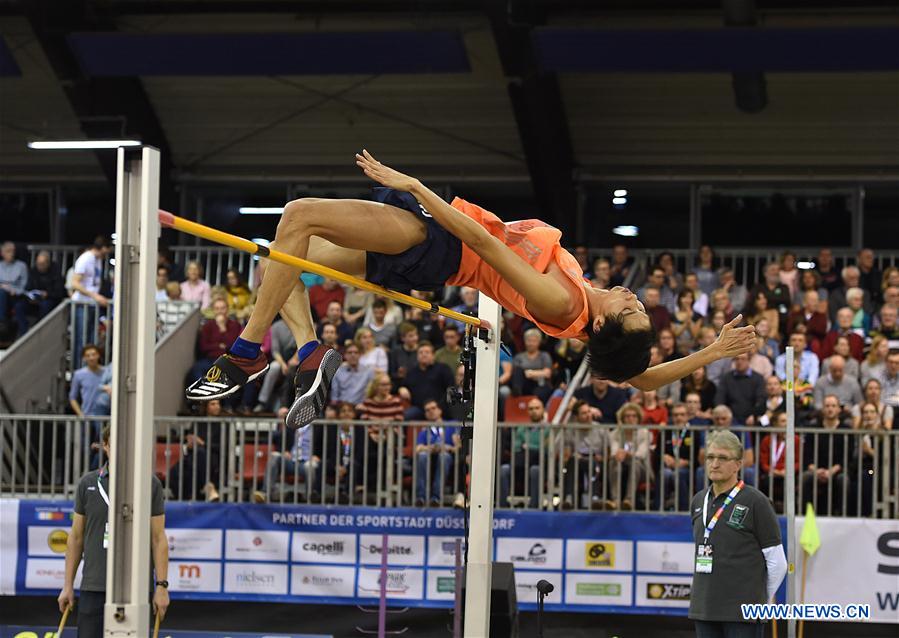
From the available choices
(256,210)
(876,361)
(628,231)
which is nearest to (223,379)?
(876,361)

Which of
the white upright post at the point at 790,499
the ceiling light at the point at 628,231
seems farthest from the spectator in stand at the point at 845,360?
the ceiling light at the point at 628,231

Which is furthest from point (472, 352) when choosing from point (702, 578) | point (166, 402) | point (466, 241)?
point (166, 402)

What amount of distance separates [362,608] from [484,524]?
11.8 ft

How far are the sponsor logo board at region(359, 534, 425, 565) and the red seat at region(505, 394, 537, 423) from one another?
168 centimetres

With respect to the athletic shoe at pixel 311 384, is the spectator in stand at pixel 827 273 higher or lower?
higher

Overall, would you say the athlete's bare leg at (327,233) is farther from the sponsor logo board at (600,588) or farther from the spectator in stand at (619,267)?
the spectator in stand at (619,267)

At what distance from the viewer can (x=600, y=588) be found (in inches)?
353

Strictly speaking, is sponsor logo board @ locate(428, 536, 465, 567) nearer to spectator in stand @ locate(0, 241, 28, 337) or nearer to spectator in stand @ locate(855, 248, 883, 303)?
spectator in stand @ locate(855, 248, 883, 303)

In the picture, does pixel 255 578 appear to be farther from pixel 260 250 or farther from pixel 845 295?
pixel 845 295

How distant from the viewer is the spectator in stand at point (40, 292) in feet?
42.6

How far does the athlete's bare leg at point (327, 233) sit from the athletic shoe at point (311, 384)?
0.24m

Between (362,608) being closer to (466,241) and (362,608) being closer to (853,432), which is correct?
(853,432)

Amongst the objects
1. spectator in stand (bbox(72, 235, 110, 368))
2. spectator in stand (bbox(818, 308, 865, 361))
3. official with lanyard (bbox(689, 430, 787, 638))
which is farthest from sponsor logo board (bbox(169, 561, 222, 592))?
spectator in stand (bbox(818, 308, 865, 361))

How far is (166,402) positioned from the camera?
11562mm
